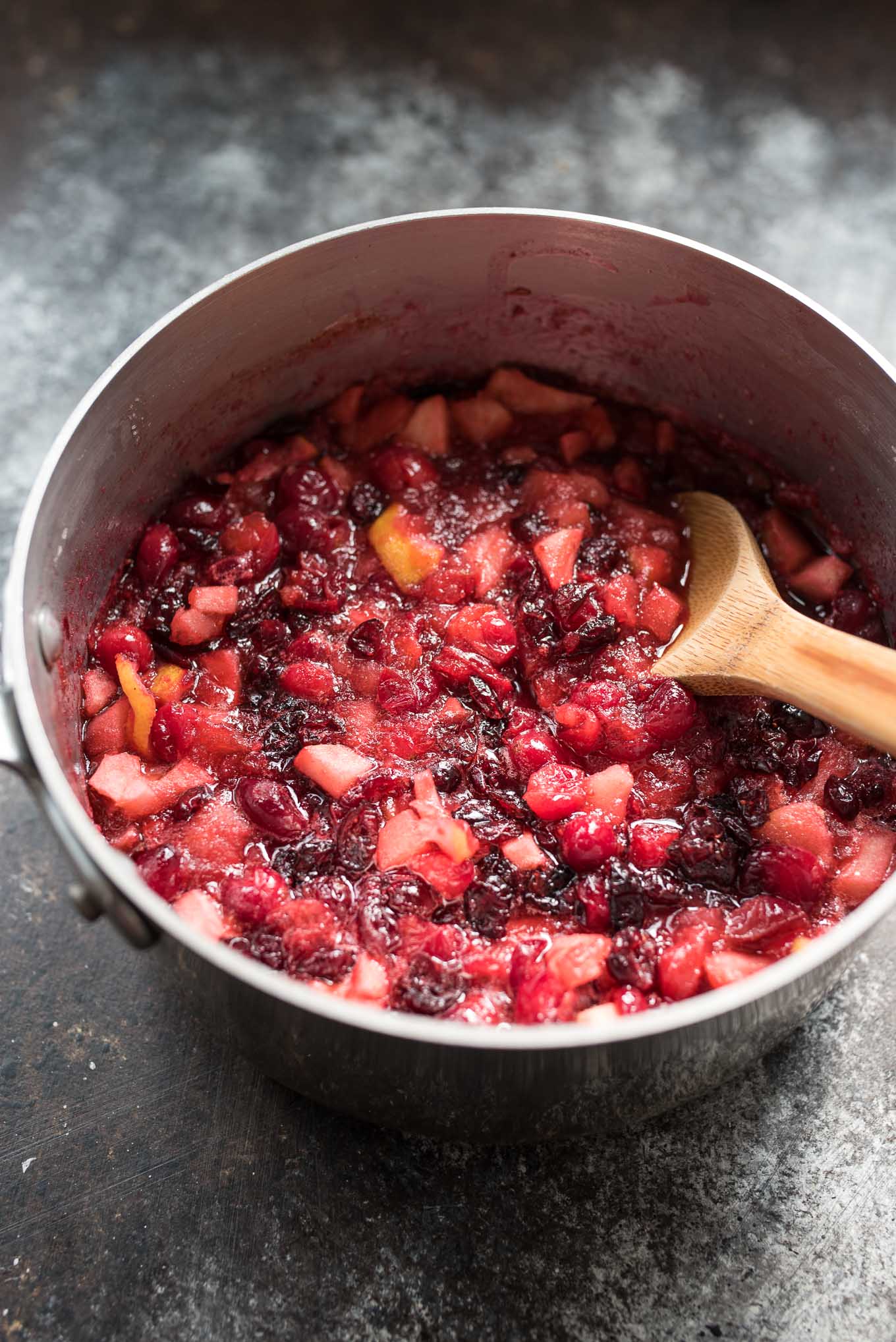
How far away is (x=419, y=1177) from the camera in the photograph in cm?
267

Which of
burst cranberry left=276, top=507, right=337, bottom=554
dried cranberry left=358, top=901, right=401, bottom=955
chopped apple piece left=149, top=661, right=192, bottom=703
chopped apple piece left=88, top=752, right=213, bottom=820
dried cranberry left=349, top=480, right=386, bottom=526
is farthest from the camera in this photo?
dried cranberry left=349, top=480, right=386, bottom=526

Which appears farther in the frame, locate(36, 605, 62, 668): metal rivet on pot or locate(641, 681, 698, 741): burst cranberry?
locate(641, 681, 698, 741): burst cranberry

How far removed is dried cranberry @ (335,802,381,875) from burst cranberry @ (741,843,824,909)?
2.93ft

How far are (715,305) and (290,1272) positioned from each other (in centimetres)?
266

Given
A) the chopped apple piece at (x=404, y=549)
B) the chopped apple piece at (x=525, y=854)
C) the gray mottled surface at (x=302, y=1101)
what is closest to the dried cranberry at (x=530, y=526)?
the chopped apple piece at (x=404, y=549)

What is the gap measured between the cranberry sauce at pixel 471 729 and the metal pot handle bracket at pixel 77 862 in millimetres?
383

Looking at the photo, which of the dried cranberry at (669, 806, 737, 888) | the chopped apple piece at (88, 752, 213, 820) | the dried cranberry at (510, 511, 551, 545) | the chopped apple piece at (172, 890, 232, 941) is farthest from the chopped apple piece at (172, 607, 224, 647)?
the dried cranberry at (669, 806, 737, 888)

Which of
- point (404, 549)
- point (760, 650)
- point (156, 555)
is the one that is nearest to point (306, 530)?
point (404, 549)

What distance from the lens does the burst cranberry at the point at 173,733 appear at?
296 cm

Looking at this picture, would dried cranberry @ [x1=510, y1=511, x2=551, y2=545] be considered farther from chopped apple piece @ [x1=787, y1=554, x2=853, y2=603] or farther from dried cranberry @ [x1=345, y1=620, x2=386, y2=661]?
A: chopped apple piece @ [x1=787, y1=554, x2=853, y2=603]

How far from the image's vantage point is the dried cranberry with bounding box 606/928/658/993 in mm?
2590

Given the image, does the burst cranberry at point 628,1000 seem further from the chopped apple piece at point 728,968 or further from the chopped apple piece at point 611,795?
the chopped apple piece at point 611,795

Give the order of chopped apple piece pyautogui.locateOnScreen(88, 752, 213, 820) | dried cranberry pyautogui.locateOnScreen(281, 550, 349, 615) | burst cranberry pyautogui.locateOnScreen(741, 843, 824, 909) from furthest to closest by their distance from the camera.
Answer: dried cranberry pyautogui.locateOnScreen(281, 550, 349, 615)
chopped apple piece pyautogui.locateOnScreen(88, 752, 213, 820)
burst cranberry pyautogui.locateOnScreen(741, 843, 824, 909)

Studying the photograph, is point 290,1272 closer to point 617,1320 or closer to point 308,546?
point 617,1320
